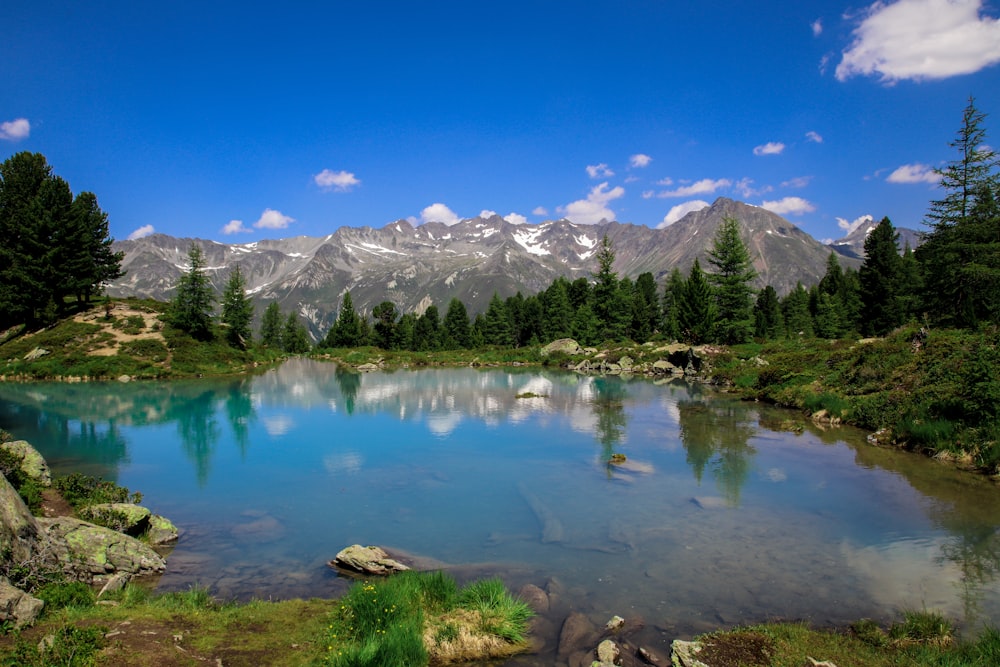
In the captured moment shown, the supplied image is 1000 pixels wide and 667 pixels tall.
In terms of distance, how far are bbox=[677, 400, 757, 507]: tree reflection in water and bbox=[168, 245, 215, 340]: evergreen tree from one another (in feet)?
171

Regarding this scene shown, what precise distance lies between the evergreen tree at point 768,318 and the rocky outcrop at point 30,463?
82.9 m

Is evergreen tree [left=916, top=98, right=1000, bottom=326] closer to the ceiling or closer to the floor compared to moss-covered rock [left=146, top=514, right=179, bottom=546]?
closer to the ceiling

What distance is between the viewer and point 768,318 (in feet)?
316

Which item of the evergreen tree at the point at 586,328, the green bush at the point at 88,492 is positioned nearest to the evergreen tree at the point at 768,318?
the evergreen tree at the point at 586,328

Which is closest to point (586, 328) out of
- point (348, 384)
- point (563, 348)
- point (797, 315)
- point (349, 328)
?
point (563, 348)

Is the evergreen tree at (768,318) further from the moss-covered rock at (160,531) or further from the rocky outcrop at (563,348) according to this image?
the moss-covered rock at (160,531)

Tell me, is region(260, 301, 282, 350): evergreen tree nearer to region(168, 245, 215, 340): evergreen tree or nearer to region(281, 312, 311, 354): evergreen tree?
region(281, 312, 311, 354): evergreen tree

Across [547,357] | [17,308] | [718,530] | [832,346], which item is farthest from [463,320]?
[718,530]

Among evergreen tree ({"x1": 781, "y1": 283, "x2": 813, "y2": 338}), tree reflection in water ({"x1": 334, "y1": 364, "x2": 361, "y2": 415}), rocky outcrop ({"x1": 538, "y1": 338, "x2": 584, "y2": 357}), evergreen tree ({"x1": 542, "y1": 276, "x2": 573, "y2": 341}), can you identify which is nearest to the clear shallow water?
tree reflection in water ({"x1": 334, "y1": 364, "x2": 361, "y2": 415})

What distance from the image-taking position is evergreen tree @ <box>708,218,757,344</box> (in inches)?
2584

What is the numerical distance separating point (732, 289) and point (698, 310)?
4.70m

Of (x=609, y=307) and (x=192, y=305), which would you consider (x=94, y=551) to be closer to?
(x=192, y=305)

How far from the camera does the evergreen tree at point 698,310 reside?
218 ft

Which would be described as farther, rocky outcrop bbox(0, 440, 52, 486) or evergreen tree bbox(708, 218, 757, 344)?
evergreen tree bbox(708, 218, 757, 344)
